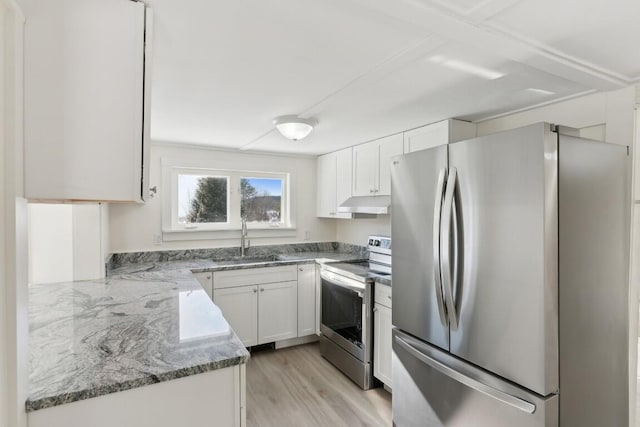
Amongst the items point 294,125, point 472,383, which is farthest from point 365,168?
point 472,383

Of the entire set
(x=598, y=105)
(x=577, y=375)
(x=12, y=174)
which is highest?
(x=598, y=105)

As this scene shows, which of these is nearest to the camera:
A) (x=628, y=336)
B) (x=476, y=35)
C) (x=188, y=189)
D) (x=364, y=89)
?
(x=476, y=35)

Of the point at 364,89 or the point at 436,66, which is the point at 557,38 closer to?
the point at 436,66

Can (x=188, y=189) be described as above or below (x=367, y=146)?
below

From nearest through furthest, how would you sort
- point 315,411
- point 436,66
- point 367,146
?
point 436,66, point 315,411, point 367,146

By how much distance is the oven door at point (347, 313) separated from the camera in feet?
8.70

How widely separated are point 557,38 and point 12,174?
1.79 m

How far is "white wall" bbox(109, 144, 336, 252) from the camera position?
128 inches

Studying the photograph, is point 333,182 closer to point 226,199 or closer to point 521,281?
point 226,199

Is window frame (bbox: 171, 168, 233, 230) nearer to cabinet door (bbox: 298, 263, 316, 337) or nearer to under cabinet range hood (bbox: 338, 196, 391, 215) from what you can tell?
cabinet door (bbox: 298, 263, 316, 337)

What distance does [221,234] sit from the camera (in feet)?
12.0

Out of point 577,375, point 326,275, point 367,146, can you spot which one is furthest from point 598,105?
point 326,275

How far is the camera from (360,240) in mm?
3783

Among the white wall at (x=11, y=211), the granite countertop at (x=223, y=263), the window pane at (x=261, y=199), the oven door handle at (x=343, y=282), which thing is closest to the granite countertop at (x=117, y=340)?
the white wall at (x=11, y=211)
